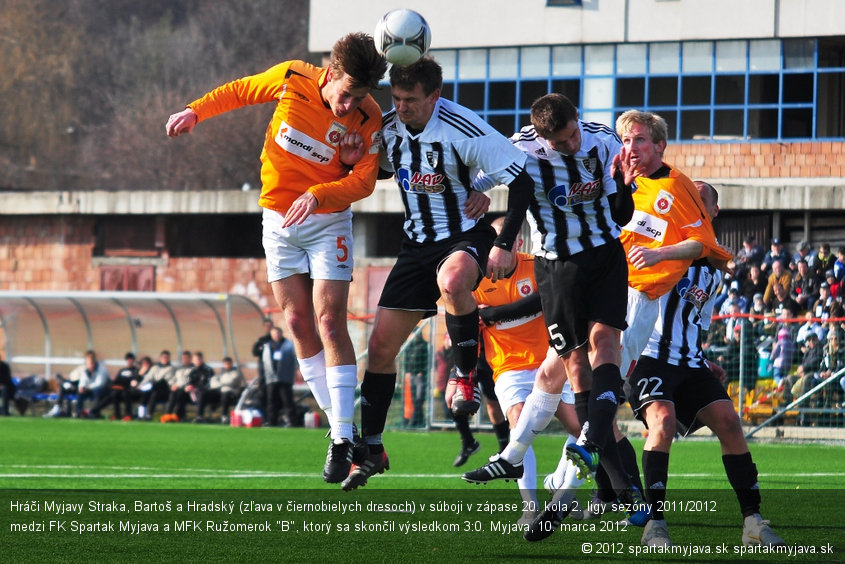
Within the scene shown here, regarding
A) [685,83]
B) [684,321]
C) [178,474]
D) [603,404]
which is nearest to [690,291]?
[684,321]

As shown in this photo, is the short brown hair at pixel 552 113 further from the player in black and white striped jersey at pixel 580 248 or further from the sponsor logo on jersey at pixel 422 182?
the sponsor logo on jersey at pixel 422 182

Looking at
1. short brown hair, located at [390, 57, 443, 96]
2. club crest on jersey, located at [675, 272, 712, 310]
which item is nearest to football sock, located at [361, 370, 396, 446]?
short brown hair, located at [390, 57, 443, 96]

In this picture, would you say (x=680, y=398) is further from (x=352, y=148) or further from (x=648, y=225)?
(x=352, y=148)

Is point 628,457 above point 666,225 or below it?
below

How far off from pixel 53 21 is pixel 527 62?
48.8 m

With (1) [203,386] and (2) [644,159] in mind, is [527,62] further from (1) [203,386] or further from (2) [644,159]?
(2) [644,159]

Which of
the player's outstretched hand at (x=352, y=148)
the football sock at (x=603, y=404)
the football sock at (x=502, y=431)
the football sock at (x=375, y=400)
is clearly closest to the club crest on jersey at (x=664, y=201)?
the football sock at (x=603, y=404)

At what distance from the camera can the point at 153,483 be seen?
473 inches

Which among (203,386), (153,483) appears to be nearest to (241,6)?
(203,386)

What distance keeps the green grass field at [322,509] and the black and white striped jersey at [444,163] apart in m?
2.08

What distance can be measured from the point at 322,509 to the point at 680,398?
3057 millimetres

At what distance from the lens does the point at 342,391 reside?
28.0ft

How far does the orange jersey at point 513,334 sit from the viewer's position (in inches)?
392

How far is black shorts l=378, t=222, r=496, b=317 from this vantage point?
27.1 feet
